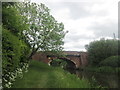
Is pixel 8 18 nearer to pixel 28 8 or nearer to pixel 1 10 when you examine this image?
pixel 1 10

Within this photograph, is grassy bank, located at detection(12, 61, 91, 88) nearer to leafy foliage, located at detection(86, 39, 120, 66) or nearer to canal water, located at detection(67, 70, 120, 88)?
canal water, located at detection(67, 70, 120, 88)

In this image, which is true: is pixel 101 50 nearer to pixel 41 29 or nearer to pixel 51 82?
pixel 41 29

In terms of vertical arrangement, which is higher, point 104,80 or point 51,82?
point 51,82

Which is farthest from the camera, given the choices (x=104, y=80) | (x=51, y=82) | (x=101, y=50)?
(x=101, y=50)

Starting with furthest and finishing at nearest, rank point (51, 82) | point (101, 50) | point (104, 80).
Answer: point (101, 50) → point (104, 80) → point (51, 82)

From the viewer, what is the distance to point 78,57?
7238cm

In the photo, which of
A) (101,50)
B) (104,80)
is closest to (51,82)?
(104,80)

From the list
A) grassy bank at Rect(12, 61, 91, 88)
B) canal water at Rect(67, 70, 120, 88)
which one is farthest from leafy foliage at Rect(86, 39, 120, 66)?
grassy bank at Rect(12, 61, 91, 88)

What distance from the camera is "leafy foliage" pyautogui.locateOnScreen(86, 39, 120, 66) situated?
52691mm

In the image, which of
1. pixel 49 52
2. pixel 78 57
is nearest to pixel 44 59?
pixel 78 57

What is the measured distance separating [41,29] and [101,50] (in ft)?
87.0

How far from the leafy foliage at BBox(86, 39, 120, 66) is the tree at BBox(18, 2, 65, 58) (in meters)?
22.7

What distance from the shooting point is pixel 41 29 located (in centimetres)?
3325

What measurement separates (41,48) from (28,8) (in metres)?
7.63
